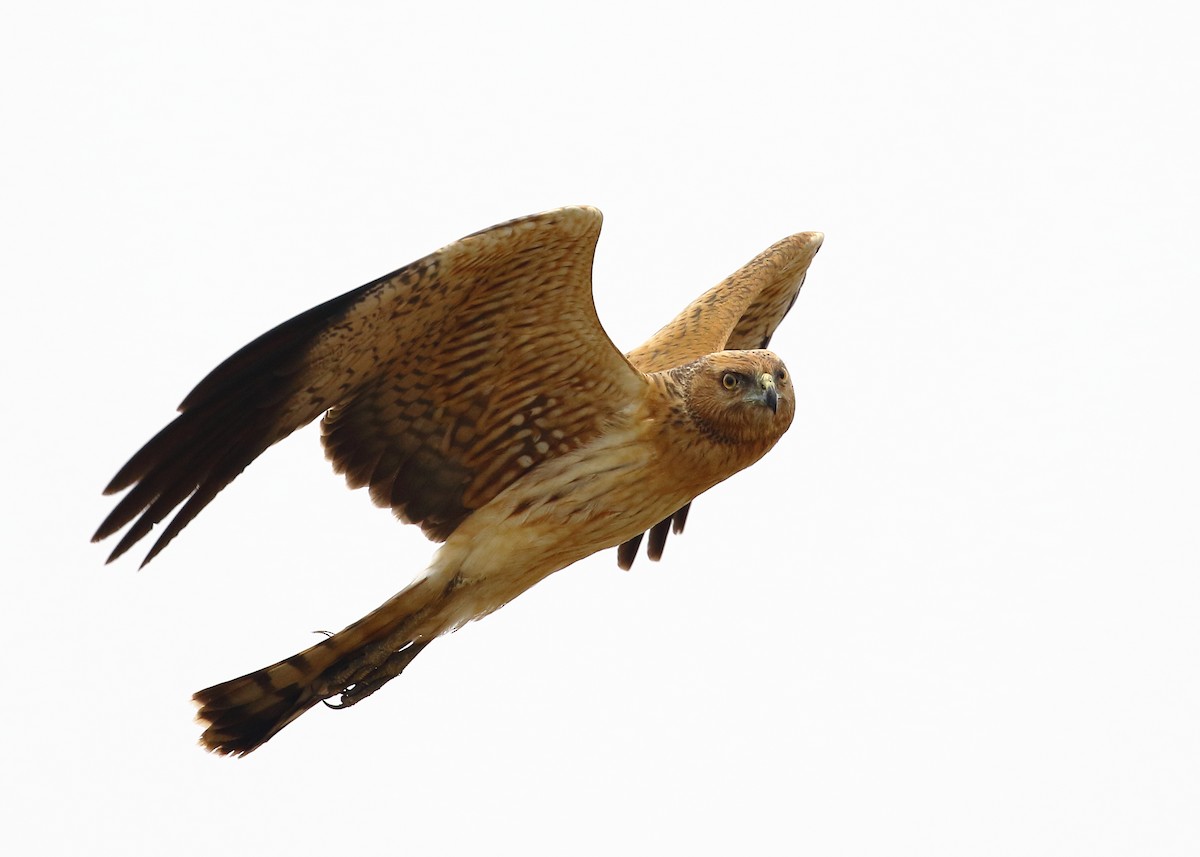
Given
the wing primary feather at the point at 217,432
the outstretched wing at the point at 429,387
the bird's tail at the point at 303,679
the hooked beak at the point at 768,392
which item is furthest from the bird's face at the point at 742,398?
the wing primary feather at the point at 217,432

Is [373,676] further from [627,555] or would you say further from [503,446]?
[627,555]

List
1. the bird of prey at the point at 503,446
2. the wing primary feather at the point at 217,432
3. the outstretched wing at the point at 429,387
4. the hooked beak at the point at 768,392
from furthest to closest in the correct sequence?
the hooked beak at the point at 768,392 < the bird of prey at the point at 503,446 < the outstretched wing at the point at 429,387 < the wing primary feather at the point at 217,432

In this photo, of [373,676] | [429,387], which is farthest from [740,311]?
[373,676]

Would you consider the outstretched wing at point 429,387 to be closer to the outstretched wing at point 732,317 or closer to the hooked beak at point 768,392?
the hooked beak at point 768,392

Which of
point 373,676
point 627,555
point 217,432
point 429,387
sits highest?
point 429,387

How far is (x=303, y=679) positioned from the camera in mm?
8664

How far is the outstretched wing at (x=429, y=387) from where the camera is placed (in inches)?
304

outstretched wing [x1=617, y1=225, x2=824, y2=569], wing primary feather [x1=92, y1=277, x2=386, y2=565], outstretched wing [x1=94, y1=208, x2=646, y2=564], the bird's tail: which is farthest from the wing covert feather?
wing primary feather [x1=92, y1=277, x2=386, y2=565]

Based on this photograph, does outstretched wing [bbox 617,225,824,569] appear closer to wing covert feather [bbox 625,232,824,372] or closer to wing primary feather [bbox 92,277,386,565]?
wing covert feather [bbox 625,232,824,372]

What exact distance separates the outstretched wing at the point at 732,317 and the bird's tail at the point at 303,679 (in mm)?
2207

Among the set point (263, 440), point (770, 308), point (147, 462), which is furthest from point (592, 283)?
point (770, 308)

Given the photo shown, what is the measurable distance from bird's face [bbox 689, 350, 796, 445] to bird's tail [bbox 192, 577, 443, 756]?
1712 mm

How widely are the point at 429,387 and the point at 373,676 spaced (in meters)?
1.57

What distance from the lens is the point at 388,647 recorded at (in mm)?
8695
